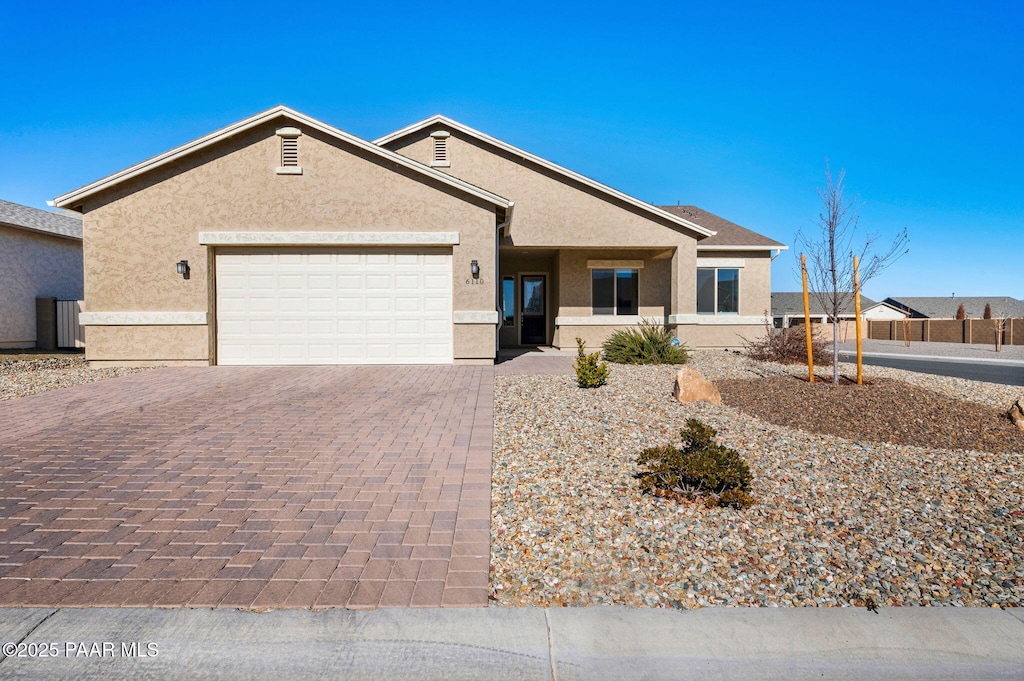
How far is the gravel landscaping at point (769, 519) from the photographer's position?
3.24 metres

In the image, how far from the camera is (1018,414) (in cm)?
709

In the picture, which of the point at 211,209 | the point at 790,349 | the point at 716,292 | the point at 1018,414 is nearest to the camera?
the point at 1018,414

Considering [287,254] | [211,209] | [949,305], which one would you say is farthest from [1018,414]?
[949,305]

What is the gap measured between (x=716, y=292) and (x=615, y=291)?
11.7 ft

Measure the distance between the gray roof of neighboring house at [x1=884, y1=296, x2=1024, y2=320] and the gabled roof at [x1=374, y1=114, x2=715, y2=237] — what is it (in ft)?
211

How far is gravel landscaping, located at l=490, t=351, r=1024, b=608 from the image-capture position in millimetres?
3244

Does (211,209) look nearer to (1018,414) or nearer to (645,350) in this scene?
(645,350)

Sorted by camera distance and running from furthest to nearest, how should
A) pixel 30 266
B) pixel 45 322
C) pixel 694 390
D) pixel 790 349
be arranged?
pixel 45 322 → pixel 30 266 → pixel 790 349 → pixel 694 390

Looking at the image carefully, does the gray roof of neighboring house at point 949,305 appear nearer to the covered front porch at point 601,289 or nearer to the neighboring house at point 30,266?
the covered front porch at point 601,289

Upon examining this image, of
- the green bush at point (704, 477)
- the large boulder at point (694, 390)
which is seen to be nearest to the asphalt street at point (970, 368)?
the large boulder at point (694, 390)

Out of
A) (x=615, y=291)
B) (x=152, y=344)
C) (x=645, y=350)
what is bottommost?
(x=645, y=350)

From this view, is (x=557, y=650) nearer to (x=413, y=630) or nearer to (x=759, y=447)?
(x=413, y=630)

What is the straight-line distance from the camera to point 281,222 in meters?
12.6

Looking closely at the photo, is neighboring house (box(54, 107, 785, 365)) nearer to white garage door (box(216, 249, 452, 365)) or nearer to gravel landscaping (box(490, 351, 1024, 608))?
white garage door (box(216, 249, 452, 365))
